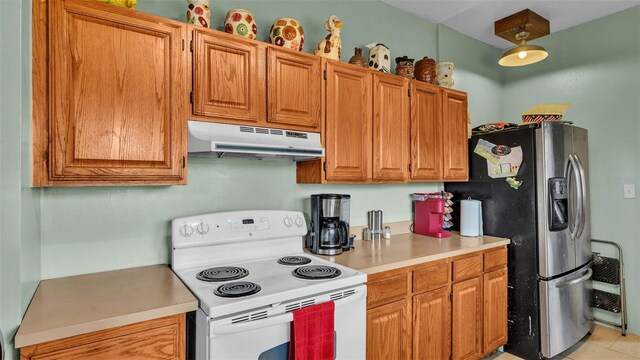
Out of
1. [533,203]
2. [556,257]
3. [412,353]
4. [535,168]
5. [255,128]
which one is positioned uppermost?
[255,128]

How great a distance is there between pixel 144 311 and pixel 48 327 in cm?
27

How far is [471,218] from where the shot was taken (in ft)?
8.68

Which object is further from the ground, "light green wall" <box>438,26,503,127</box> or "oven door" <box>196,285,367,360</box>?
"light green wall" <box>438,26,503,127</box>

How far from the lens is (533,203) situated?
7.97ft

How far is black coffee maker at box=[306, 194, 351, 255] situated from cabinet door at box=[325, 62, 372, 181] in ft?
0.47

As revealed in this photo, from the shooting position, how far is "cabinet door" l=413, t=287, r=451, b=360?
1994 mm

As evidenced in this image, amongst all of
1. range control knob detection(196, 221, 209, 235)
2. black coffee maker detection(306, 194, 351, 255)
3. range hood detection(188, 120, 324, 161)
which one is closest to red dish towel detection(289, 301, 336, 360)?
black coffee maker detection(306, 194, 351, 255)

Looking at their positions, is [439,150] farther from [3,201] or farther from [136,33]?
[3,201]

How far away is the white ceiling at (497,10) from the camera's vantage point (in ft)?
9.07

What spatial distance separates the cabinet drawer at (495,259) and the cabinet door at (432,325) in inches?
18.2

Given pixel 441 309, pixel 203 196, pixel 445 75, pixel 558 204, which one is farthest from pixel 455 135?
pixel 203 196

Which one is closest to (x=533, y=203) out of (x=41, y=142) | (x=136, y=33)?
(x=136, y=33)

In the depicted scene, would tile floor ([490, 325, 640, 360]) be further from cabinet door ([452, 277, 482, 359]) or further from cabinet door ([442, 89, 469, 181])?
cabinet door ([442, 89, 469, 181])

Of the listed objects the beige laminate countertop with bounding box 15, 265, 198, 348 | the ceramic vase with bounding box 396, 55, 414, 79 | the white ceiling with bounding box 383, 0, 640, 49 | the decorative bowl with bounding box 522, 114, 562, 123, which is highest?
the white ceiling with bounding box 383, 0, 640, 49
